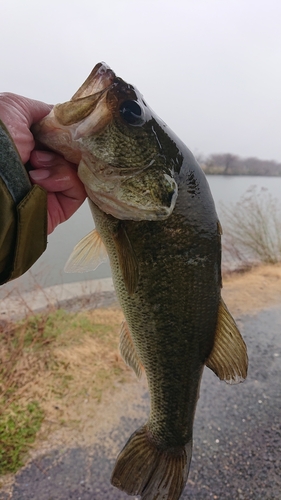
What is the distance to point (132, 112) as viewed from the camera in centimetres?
135

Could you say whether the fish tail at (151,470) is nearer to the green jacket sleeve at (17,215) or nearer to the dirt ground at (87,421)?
the green jacket sleeve at (17,215)

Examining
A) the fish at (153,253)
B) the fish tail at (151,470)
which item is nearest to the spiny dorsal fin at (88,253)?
the fish at (153,253)

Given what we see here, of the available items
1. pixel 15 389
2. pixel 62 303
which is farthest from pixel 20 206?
pixel 62 303

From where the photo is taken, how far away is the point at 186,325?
155 centimetres

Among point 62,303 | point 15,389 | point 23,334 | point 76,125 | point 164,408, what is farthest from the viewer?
point 62,303

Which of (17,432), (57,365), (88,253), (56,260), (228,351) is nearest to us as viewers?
(228,351)

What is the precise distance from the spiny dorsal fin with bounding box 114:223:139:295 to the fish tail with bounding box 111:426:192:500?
0.89 m

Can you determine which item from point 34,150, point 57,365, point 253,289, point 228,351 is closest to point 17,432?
point 57,365

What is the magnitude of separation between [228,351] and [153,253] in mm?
551

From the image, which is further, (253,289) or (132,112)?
(253,289)

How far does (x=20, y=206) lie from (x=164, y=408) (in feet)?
3.83

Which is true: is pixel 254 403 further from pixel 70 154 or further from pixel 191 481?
pixel 70 154

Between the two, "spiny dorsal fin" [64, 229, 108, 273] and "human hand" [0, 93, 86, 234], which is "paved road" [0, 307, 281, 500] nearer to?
"spiny dorsal fin" [64, 229, 108, 273]

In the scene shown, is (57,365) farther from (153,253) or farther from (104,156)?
(104,156)
